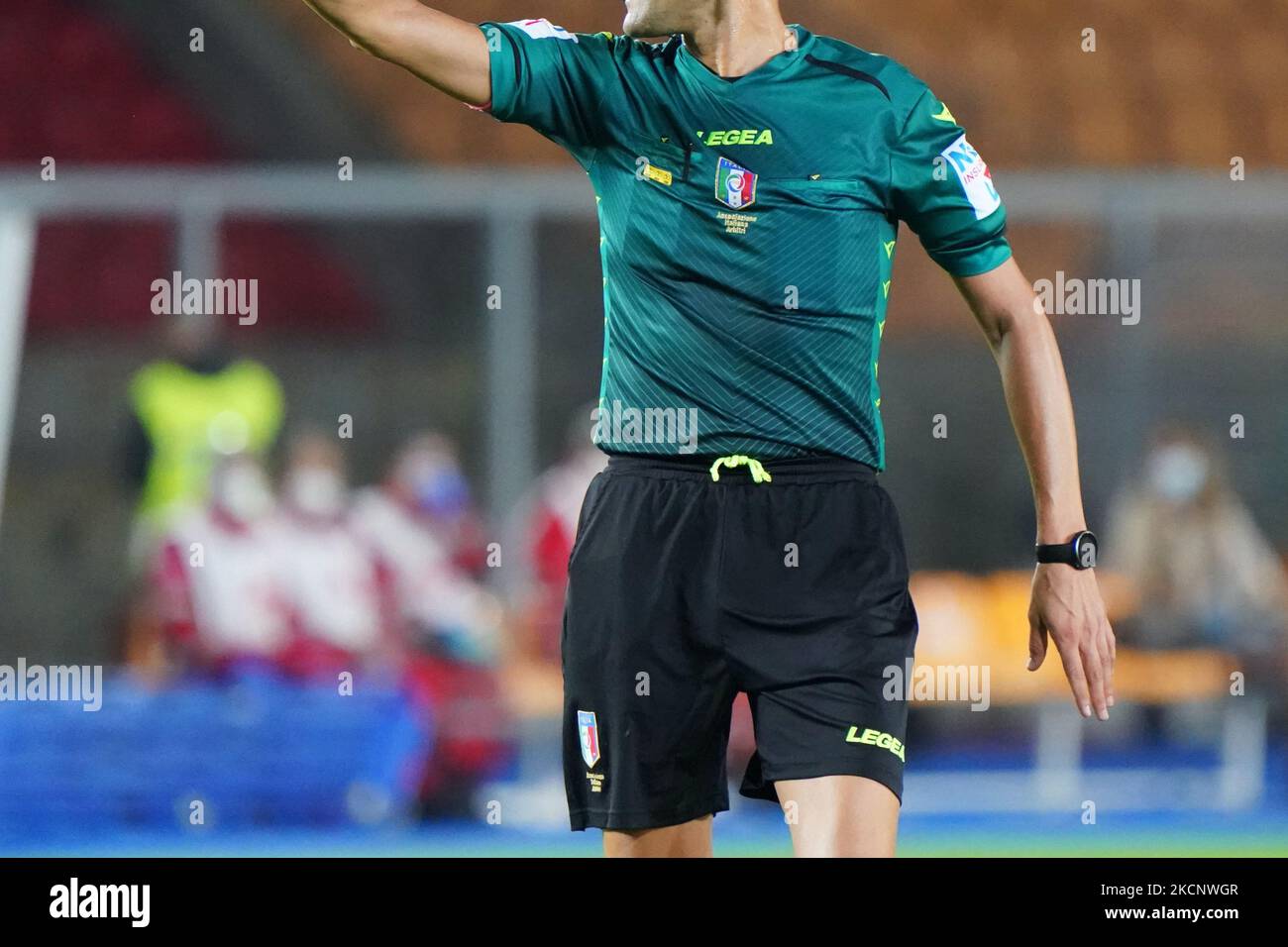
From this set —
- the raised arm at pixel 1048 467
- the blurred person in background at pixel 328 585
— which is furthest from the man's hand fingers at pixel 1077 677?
the blurred person in background at pixel 328 585

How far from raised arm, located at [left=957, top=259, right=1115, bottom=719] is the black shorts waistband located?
0.31 m

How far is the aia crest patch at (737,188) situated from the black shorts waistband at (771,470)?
17.5 inches

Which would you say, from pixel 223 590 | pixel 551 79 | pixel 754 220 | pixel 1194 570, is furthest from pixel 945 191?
pixel 1194 570

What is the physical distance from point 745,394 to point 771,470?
0.14 meters

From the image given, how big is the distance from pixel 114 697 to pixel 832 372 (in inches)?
187

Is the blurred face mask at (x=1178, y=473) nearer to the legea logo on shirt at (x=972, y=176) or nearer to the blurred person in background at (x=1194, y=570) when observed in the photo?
the blurred person in background at (x=1194, y=570)

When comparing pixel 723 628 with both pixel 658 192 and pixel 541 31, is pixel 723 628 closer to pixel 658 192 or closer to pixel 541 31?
pixel 658 192

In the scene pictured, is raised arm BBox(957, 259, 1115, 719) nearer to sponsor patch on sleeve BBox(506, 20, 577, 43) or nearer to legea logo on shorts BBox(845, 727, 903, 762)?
legea logo on shorts BBox(845, 727, 903, 762)

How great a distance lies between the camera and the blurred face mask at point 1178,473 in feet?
28.1

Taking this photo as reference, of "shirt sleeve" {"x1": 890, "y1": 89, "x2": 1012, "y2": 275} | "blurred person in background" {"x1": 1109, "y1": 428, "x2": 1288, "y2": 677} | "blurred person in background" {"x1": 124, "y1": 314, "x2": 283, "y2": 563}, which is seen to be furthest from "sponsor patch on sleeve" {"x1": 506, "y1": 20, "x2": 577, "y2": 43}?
"blurred person in background" {"x1": 1109, "y1": 428, "x2": 1288, "y2": 677}

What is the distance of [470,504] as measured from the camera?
8195mm

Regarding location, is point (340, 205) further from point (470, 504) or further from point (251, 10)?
point (251, 10)

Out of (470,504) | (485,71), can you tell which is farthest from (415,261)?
(485,71)

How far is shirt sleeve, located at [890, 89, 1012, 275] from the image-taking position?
131 inches
